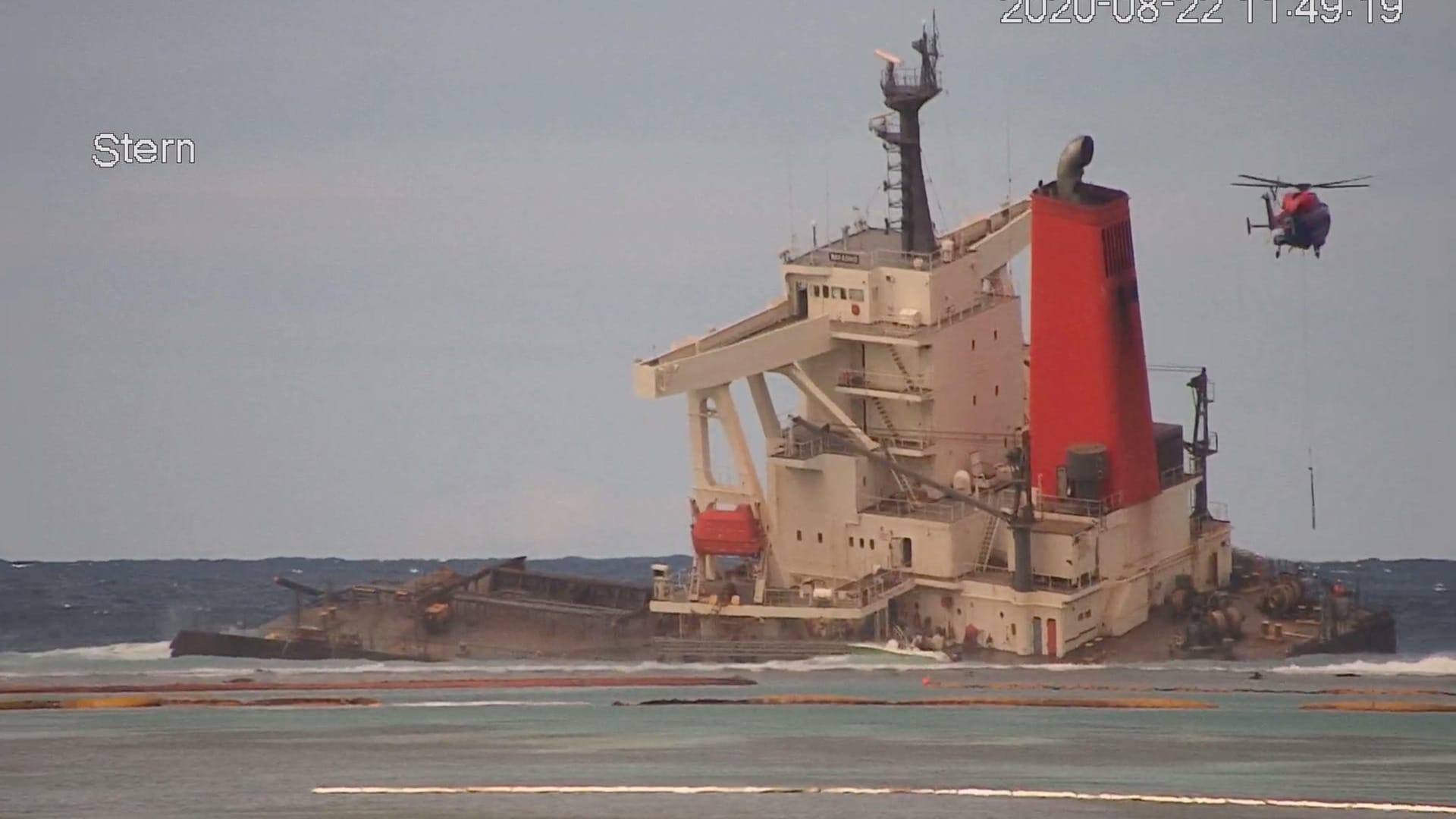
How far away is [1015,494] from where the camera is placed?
129ft

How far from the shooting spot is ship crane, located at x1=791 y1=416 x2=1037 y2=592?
38.8 m

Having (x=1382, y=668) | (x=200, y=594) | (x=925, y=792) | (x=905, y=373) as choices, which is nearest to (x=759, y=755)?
(x=925, y=792)

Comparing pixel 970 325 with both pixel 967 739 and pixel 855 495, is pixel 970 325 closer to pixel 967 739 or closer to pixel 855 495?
pixel 855 495

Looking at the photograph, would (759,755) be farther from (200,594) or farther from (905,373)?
(200,594)

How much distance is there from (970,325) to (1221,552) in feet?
17.2

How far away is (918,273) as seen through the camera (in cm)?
4128

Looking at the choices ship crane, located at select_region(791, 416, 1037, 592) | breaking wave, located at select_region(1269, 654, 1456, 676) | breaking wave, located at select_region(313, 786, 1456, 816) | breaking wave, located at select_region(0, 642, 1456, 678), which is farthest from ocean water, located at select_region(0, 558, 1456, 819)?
ship crane, located at select_region(791, 416, 1037, 592)

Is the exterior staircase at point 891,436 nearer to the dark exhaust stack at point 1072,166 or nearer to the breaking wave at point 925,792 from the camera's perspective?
the dark exhaust stack at point 1072,166

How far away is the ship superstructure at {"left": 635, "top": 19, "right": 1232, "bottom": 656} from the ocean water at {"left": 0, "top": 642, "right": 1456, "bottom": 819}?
6852mm

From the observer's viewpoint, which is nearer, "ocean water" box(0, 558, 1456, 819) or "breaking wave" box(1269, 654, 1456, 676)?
"ocean water" box(0, 558, 1456, 819)

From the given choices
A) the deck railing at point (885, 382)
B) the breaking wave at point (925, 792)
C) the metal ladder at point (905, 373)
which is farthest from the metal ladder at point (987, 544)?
the breaking wave at point (925, 792)

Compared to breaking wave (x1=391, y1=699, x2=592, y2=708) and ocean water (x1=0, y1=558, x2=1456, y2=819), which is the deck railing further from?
breaking wave (x1=391, y1=699, x2=592, y2=708)

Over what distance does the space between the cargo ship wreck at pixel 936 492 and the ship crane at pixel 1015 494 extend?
2.3 inches

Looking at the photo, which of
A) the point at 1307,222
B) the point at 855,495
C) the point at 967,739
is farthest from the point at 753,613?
the point at 967,739
